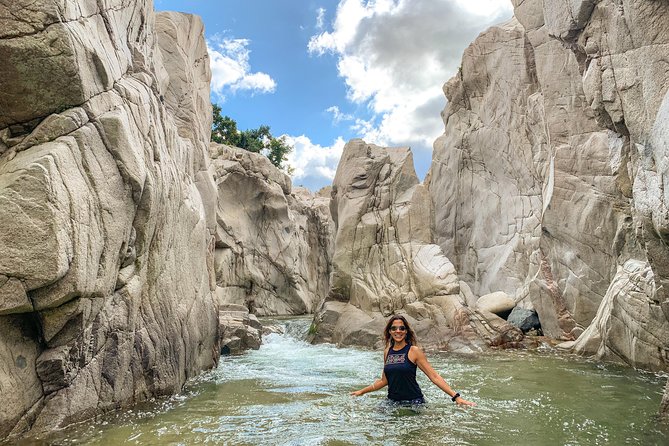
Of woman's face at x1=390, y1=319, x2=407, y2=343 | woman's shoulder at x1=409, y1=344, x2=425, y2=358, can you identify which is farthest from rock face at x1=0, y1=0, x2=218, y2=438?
woman's shoulder at x1=409, y1=344, x2=425, y2=358

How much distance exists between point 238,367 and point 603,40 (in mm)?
10706

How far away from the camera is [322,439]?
248 inches

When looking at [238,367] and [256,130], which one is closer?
[238,367]

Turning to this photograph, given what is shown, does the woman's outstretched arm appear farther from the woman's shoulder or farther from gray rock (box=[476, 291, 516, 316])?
gray rock (box=[476, 291, 516, 316])

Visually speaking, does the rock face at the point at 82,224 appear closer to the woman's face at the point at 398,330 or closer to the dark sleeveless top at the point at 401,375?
the dark sleeveless top at the point at 401,375

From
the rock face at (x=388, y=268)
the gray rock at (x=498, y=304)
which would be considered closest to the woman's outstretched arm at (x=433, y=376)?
the rock face at (x=388, y=268)

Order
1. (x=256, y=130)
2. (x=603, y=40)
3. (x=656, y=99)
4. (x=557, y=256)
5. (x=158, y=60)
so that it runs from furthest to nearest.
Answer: (x=256, y=130) → (x=557, y=256) → (x=158, y=60) → (x=603, y=40) → (x=656, y=99)

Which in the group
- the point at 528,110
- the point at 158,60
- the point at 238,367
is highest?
the point at 528,110

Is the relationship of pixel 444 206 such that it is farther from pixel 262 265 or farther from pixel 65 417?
pixel 65 417

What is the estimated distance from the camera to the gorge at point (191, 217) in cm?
632

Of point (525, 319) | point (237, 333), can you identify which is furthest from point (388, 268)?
point (237, 333)

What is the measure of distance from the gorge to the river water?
2.15 ft

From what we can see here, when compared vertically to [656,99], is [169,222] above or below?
below

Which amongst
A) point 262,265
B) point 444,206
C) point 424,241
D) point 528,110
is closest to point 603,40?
point 424,241
